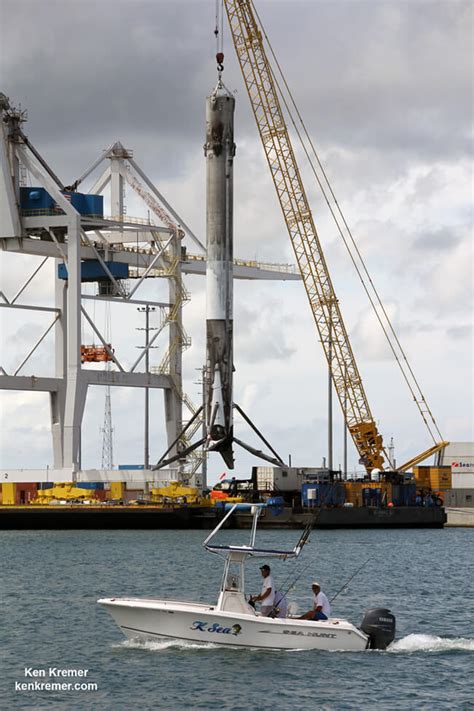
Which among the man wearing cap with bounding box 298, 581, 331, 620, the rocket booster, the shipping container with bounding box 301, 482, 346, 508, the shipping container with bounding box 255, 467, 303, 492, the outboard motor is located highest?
the rocket booster

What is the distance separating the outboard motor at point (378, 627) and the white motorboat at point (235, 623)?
43 centimetres

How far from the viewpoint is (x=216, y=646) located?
43.6 metres

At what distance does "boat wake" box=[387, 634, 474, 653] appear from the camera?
46.3 meters

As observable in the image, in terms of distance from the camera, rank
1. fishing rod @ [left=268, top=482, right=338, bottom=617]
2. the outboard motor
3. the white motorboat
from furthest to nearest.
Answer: the outboard motor
fishing rod @ [left=268, top=482, right=338, bottom=617]
the white motorboat

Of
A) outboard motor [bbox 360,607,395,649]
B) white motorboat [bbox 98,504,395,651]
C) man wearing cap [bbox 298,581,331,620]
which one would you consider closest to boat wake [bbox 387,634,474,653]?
outboard motor [bbox 360,607,395,649]

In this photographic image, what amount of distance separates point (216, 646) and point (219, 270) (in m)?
84.6

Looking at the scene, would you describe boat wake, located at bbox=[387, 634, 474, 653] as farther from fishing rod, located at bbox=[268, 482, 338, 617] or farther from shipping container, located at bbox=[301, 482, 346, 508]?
shipping container, located at bbox=[301, 482, 346, 508]

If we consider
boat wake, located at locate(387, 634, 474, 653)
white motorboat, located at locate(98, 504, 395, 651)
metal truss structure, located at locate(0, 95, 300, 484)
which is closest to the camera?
white motorboat, located at locate(98, 504, 395, 651)

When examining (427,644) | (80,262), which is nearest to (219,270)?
(80,262)

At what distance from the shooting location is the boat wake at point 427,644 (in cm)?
4634

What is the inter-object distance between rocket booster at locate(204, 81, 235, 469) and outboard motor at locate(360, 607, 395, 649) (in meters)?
82.8

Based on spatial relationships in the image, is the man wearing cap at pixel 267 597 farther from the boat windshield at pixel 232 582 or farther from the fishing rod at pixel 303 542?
the boat windshield at pixel 232 582

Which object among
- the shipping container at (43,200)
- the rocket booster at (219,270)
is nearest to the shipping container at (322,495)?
the rocket booster at (219,270)

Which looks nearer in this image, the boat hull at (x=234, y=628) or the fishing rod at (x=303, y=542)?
the boat hull at (x=234, y=628)
